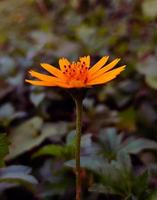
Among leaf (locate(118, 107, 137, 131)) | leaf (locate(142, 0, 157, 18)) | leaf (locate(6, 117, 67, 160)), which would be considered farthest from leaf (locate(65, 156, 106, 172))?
leaf (locate(142, 0, 157, 18))

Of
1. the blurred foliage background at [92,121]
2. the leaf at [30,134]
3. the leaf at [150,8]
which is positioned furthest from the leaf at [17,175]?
the leaf at [150,8]

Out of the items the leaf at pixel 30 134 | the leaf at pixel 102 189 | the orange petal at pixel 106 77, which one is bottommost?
the leaf at pixel 102 189

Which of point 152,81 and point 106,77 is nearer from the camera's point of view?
point 106,77

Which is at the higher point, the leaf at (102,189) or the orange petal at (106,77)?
the orange petal at (106,77)

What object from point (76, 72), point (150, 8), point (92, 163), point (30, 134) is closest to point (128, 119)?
point (30, 134)

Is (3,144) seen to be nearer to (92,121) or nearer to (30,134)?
(30,134)

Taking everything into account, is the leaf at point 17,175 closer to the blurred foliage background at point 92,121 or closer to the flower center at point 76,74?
the blurred foliage background at point 92,121

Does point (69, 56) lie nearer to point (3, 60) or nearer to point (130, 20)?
point (3, 60)

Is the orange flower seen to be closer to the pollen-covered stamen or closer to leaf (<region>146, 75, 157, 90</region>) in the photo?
the pollen-covered stamen
